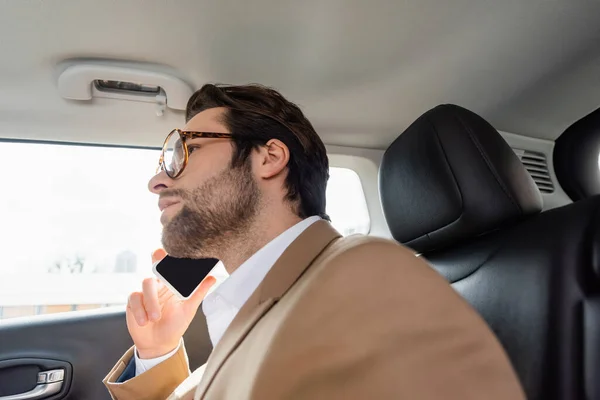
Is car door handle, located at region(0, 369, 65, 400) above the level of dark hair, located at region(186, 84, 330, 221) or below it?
below

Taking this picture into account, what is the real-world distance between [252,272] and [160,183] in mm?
436

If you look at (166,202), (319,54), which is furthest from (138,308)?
(319,54)

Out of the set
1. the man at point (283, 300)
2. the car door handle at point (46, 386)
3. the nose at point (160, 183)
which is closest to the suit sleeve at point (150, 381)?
the man at point (283, 300)

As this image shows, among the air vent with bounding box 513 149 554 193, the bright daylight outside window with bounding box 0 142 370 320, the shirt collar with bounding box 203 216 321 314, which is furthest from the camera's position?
the air vent with bounding box 513 149 554 193

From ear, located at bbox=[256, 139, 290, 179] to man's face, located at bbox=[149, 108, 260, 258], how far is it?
0.03 meters

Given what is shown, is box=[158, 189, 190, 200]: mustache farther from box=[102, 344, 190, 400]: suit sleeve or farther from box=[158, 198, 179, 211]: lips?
box=[102, 344, 190, 400]: suit sleeve

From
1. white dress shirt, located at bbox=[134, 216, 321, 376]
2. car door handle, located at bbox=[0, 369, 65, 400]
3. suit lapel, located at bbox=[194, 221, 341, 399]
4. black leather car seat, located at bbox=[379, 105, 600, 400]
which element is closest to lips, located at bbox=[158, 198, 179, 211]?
white dress shirt, located at bbox=[134, 216, 321, 376]

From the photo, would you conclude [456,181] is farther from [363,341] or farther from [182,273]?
[182,273]

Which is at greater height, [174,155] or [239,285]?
[174,155]

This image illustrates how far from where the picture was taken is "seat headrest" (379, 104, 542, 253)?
1132mm

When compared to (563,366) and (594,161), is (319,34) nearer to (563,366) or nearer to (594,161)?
(563,366)

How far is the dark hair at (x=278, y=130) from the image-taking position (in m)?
1.29

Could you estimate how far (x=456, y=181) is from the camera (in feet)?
3.83

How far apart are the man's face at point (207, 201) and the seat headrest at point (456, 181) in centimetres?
45
